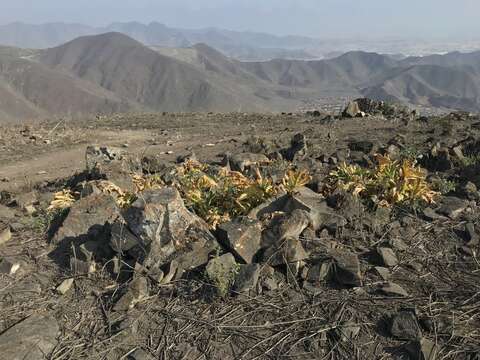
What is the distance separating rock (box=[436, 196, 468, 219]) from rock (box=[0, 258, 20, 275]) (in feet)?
15.1

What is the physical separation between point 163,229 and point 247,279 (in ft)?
3.31

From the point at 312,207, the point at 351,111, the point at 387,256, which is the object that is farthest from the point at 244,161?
the point at 351,111

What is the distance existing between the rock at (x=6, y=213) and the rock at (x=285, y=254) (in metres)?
3.57

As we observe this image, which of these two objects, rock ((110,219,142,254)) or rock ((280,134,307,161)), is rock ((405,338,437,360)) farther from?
rock ((280,134,307,161))

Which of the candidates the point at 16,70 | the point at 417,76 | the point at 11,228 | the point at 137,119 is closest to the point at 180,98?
the point at 16,70

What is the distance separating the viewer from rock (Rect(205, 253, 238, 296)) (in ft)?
13.9

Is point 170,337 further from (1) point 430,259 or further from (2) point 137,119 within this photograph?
(2) point 137,119

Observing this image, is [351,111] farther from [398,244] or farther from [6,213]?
[6,213]

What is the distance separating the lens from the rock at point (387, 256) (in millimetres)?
4703

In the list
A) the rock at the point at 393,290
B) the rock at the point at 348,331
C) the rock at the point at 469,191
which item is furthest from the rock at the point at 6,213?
the rock at the point at 469,191

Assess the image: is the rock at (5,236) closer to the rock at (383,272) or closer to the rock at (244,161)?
the rock at (244,161)

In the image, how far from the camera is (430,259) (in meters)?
4.82

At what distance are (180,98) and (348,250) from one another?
132 m

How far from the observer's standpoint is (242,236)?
4.68 metres
